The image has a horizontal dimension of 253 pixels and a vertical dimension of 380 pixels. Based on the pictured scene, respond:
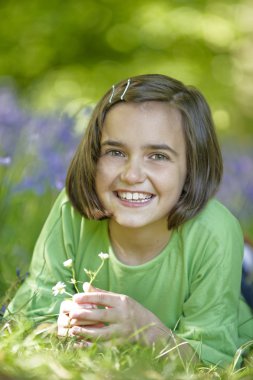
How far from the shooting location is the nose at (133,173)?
7.11 feet

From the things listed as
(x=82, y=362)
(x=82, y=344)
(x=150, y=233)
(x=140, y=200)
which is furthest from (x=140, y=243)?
(x=82, y=362)

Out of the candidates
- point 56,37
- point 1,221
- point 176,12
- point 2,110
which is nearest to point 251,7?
point 176,12

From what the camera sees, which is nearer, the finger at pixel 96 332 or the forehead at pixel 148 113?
the finger at pixel 96 332

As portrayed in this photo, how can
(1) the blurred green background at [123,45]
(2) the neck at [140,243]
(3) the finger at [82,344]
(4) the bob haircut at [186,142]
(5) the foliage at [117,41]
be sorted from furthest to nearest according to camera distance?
(5) the foliage at [117,41] → (1) the blurred green background at [123,45] → (2) the neck at [140,243] → (4) the bob haircut at [186,142] → (3) the finger at [82,344]

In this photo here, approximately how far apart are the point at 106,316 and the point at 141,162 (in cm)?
40

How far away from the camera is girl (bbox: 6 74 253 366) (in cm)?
219

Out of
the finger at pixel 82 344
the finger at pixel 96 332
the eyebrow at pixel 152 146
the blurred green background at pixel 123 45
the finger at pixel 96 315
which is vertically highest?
the blurred green background at pixel 123 45

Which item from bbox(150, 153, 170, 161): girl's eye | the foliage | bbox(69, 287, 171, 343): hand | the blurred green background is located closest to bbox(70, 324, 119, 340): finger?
bbox(69, 287, 171, 343): hand

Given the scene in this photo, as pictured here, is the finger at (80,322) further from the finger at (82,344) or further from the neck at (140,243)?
the neck at (140,243)

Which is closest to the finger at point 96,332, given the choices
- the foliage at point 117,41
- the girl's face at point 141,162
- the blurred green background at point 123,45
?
the girl's face at point 141,162

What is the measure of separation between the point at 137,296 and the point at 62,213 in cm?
34

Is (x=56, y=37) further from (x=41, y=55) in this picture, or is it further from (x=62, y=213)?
(x=62, y=213)

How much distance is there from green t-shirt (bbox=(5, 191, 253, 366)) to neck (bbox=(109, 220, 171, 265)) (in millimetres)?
29

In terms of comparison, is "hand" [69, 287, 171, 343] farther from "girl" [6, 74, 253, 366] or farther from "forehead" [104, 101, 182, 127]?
"forehead" [104, 101, 182, 127]
